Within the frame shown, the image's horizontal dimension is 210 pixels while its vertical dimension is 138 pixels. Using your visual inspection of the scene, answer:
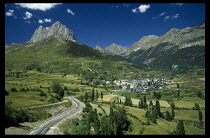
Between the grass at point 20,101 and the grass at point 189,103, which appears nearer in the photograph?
the grass at point 20,101

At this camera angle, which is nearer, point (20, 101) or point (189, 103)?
point (20, 101)

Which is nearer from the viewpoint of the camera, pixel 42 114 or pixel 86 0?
pixel 86 0

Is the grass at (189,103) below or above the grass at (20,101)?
below

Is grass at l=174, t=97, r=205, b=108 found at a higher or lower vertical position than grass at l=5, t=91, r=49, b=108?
lower

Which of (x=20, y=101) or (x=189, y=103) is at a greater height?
(x=20, y=101)

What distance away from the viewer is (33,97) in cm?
6200

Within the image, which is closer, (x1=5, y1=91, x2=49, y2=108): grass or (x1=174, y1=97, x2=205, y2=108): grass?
(x1=5, y1=91, x2=49, y2=108): grass

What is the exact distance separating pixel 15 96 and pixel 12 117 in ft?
87.7
